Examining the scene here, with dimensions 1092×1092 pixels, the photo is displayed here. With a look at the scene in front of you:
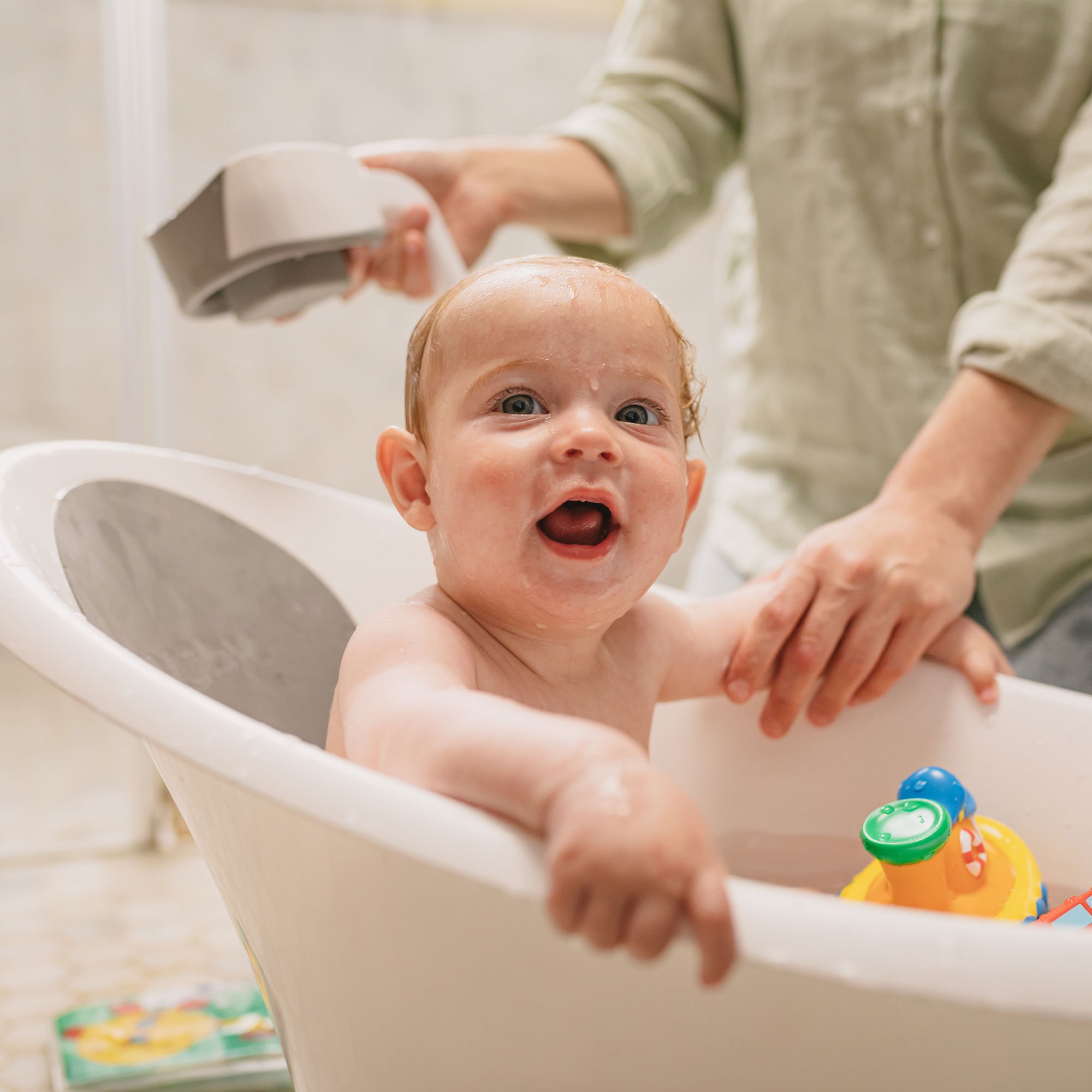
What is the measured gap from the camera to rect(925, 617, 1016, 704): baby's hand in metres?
0.83

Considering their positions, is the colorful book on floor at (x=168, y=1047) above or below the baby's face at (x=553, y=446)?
below

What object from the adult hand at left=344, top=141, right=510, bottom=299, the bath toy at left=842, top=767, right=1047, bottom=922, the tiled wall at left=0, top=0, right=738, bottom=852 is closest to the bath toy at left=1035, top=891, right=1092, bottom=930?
the bath toy at left=842, top=767, right=1047, bottom=922

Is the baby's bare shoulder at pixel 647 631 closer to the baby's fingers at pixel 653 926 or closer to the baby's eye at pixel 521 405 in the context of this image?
the baby's eye at pixel 521 405

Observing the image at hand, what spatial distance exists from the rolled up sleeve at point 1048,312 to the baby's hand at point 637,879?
572 millimetres

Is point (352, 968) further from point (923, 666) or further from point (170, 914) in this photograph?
point (170, 914)

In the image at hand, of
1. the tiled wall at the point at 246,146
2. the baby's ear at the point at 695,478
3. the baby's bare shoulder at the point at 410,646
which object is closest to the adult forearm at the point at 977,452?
the baby's ear at the point at 695,478

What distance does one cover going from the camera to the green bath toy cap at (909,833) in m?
0.69

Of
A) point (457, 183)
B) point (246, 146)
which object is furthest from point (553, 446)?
point (246, 146)

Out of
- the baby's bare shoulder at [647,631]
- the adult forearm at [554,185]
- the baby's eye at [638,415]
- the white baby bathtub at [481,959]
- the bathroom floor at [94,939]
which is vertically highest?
the adult forearm at [554,185]

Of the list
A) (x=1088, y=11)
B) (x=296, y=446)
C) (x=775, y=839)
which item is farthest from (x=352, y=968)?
(x=296, y=446)

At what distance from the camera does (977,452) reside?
0.82m

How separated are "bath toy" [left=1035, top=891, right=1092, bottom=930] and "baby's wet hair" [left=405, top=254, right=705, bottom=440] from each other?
0.36 m

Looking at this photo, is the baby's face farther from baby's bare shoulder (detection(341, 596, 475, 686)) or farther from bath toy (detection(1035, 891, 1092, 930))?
bath toy (detection(1035, 891, 1092, 930))

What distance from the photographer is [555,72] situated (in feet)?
7.44
